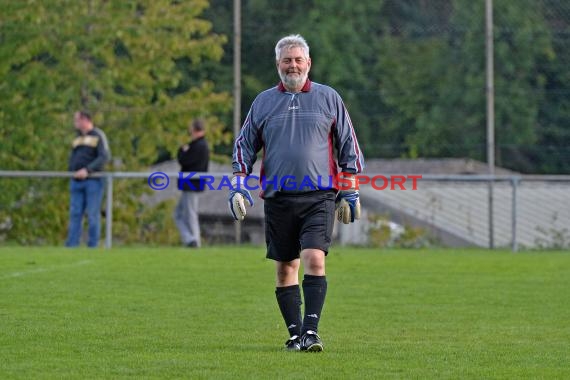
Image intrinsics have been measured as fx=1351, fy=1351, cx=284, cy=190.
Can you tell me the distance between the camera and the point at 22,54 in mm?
22344

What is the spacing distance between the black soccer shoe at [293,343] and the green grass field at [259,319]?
8 centimetres

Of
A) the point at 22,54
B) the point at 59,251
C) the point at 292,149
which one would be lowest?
the point at 59,251

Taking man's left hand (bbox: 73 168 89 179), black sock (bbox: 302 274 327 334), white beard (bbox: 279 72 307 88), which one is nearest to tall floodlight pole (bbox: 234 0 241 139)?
man's left hand (bbox: 73 168 89 179)

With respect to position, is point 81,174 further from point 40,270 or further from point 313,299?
point 313,299

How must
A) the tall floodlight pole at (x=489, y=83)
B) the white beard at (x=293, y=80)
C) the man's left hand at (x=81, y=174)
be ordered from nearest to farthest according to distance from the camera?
1. the white beard at (x=293, y=80)
2. the man's left hand at (x=81, y=174)
3. the tall floodlight pole at (x=489, y=83)

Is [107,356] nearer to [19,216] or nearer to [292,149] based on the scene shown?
[292,149]

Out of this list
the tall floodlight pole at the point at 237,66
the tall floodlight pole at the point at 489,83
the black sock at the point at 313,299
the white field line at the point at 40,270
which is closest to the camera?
the black sock at the point at 313,299

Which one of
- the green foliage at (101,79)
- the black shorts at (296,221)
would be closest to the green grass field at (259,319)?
the black shorts at (296,221)

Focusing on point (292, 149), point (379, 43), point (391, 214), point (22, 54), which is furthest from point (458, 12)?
point (292, 149)

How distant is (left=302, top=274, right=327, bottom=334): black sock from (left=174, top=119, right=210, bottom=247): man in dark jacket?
10.8 m

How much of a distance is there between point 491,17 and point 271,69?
5237 mm

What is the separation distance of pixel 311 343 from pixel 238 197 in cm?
106

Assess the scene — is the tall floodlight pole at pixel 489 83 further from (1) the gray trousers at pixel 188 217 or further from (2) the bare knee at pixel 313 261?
(2) the bare knee at pixel 313 261

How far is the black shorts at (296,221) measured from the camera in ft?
26.3
